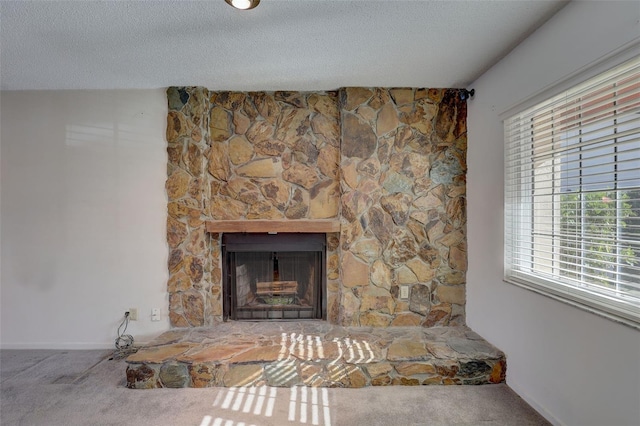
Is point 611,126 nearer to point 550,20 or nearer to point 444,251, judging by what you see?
point 550,20

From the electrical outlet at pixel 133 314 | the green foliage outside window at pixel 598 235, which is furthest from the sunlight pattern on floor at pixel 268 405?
the green foliage outside window at pixel 598 235

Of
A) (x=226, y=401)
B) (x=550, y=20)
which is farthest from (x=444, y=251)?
(x=226, y=401)

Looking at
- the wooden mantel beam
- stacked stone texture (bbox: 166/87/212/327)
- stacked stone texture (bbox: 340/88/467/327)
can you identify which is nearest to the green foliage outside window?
stacked stone texture (bbox: 340/88/467/327)

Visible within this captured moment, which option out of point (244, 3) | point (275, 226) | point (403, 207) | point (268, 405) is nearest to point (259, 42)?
point (244, 3)

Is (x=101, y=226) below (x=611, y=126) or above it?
below

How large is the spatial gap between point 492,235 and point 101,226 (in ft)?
11.0

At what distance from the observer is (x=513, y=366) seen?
221 cm

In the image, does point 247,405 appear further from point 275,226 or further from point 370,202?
point 370,202

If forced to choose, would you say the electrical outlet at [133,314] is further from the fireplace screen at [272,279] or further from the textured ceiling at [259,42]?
the textured ceiling at [259,42]

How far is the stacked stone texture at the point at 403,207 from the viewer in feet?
9.41

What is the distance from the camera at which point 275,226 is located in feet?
9.44

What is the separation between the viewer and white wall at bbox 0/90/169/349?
2904mm

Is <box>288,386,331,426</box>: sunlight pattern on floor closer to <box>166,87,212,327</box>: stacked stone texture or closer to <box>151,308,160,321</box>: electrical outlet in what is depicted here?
<box>166,87,212,327</box>: stacked stone texture

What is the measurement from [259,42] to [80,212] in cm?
225
